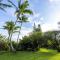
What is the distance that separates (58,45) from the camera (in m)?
41.2

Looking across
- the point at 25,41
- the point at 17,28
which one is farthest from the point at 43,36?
the point at 17,28

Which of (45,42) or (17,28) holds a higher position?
(17,28)

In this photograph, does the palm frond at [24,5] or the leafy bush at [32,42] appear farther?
the leafy bush at [32,42]

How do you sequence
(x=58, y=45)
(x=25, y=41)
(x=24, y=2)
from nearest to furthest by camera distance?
(x=24, y=2), (x=58, y=45), (x=25, y=41)

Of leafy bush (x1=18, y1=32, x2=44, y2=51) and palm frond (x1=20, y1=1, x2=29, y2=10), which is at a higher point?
palm frond (x1=20, y1=1, x2=29, y2=10)

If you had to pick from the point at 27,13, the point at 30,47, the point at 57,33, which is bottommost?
the point at 30,47

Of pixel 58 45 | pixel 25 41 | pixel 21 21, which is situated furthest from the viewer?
pixel 25 41

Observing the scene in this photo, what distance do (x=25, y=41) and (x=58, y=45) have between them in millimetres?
7571

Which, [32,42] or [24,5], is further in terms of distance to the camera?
[32,42]

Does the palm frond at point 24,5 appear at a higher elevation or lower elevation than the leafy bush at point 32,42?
higher

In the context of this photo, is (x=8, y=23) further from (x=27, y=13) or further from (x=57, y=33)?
(x=57, y=33)

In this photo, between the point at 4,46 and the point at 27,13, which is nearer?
the point at 27,13

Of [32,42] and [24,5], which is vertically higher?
[24,5]

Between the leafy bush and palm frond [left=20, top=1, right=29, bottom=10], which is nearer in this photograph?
palm frond [left=20, top=1, right=29, bottom=10]
